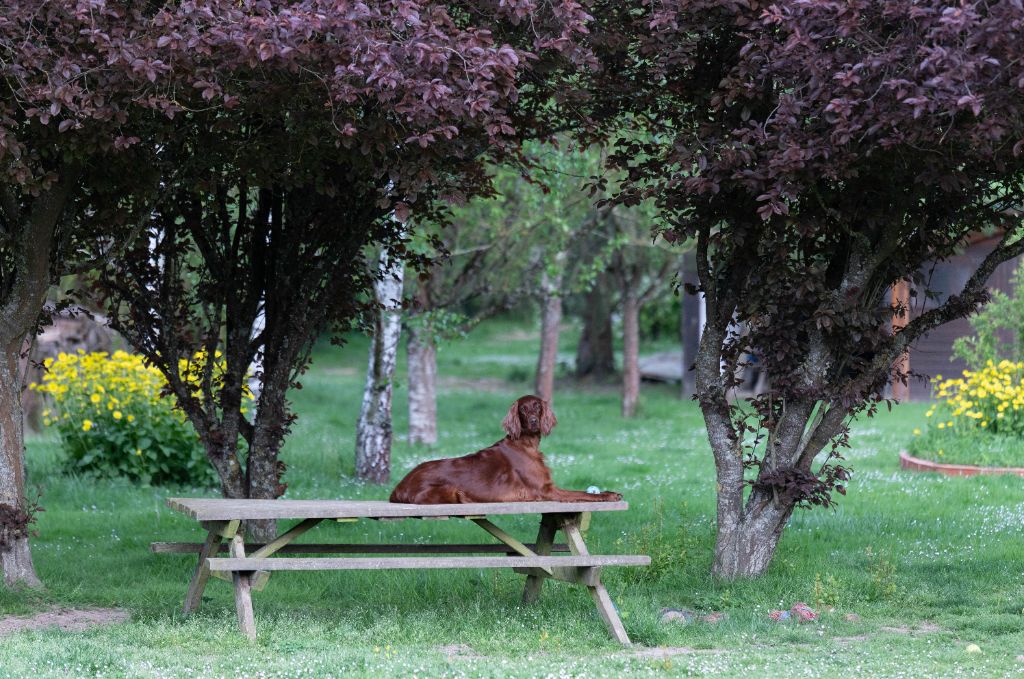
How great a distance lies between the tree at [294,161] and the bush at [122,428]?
2.13 meters

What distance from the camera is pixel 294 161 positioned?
698 centimetres

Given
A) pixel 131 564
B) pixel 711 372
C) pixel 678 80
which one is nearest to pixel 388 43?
pixel 678 80

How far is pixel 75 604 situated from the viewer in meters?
6.93

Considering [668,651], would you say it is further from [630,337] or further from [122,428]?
[630,337]

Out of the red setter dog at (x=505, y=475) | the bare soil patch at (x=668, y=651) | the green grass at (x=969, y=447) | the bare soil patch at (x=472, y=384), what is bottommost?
the bare soil patch at (x=472, y=384)

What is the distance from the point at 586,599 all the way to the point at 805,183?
2.74 meters

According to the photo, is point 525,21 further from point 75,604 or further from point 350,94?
point 75,604

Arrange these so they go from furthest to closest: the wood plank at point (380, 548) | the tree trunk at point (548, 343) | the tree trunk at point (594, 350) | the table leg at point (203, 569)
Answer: the tree trunk at point (594, 350), the tree trunk at point (548, 343), the wood plank at point (380, 548), the table leg at point (203, 569)

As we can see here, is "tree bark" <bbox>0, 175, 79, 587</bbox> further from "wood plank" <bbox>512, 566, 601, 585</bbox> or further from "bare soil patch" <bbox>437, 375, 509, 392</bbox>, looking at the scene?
"bare soil patch" <bbox>437, 375, 509, 392</bbox>

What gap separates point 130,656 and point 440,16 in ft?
11.3

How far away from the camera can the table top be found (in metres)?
5.93

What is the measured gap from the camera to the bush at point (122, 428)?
38.7 ft

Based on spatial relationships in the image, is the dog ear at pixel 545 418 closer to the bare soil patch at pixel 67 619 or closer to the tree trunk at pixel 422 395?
the bare soil patch at pixel 67 619

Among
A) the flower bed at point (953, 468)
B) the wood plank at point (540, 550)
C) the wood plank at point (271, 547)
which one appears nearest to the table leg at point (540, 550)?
the wood plank at point (540, 550)
